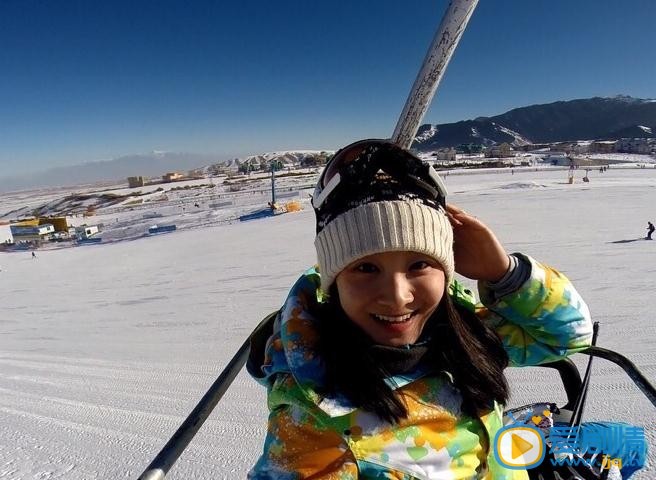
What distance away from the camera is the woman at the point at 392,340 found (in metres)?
1.10

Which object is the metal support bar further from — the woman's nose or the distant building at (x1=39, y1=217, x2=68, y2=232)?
the distant building at (x1=39, y1=217, x2=68, y2=232)

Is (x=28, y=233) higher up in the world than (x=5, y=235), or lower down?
higher up

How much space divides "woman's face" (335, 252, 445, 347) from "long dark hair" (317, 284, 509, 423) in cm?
7

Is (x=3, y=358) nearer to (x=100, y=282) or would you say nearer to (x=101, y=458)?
(x=101, y=458)

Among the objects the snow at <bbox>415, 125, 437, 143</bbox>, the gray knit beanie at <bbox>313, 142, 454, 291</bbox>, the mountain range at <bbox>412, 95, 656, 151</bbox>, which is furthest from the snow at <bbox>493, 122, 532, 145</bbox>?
the gray knit beanie at <bbox>313, 142, 454, 291</bbox>

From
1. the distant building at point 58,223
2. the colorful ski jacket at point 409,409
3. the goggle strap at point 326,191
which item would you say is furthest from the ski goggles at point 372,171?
the distant building at point 58,223

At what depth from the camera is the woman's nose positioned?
1081mm

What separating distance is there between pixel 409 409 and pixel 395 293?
0.38 m

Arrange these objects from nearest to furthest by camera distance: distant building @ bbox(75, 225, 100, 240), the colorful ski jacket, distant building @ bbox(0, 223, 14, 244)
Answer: the colorful ski jacket, distant building @ bbox(75, 225, 100, 240), distant building @ bbox(0, 223, 14, 244)

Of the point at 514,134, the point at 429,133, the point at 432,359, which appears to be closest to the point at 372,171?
the point at 432,359

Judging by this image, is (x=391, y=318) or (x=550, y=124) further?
(x=550, y=124)

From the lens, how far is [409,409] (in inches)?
46.4

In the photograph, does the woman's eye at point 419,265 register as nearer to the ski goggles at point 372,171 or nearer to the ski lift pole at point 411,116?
the ski goggles at point 372,171

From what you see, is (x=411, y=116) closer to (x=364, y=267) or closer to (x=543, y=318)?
(x=364, y=267)
